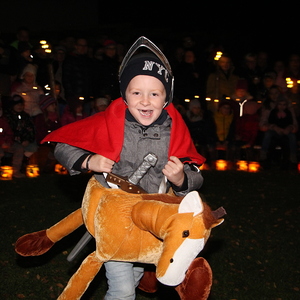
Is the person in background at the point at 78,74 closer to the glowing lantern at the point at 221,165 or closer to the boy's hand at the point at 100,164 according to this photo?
the glowing lantern at the point at 221,165

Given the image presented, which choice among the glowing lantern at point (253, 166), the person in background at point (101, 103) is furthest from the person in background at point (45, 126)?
the glowing lantern at point (253, 166)

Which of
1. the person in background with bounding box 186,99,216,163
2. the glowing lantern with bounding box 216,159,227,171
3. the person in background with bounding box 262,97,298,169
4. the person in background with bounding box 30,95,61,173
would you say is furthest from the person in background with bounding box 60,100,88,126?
the person in background with bounding box 262,97,298,169

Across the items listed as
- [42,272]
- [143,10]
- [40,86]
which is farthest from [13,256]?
[143,10]

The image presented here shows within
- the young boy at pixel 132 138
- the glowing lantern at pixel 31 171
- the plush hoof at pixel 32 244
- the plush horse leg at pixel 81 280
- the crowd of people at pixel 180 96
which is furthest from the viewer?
the crowd of people at pixel 180 96

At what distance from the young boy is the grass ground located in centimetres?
135

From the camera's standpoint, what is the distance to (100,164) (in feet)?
8.29

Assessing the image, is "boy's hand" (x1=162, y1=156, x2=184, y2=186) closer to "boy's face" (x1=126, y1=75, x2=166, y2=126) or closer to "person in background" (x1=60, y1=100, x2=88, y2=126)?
"boy's face" (x1=126, y1=75, x2=166, y2=126)

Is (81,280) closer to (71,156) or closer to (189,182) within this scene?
(71,156)

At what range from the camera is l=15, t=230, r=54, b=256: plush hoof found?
9.26 feet

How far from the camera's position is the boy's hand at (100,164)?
2515 mm

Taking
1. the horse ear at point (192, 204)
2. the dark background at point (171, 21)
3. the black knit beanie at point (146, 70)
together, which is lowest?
the horse ear at point (192, 204)

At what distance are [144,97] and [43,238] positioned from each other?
1.08m

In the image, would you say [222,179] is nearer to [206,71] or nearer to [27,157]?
[206,71]

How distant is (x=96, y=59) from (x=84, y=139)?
5805 millimetres
